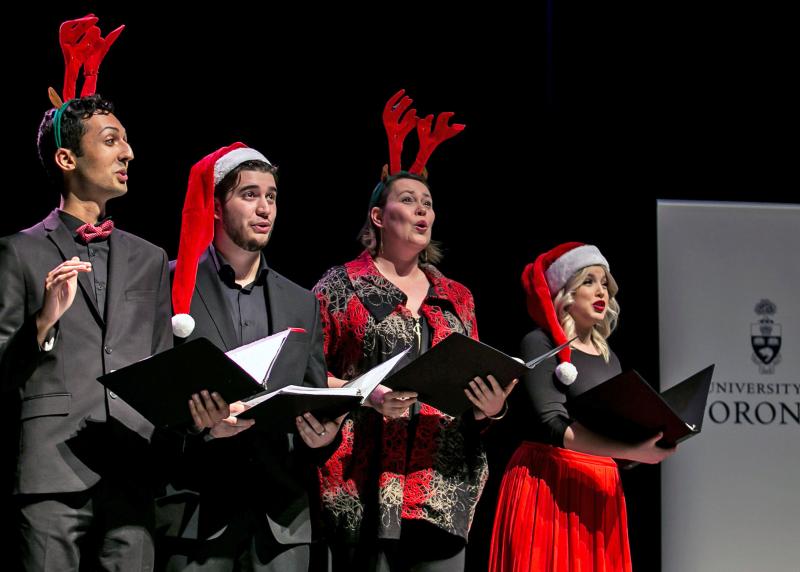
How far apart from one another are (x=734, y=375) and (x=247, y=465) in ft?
8.11

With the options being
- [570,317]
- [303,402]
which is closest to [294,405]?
[303,402]

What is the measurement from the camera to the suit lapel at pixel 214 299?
9.16ft

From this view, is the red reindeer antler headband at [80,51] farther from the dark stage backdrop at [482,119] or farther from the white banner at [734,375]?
the white banner at [734,375]

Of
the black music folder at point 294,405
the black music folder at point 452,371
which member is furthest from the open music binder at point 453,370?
the black music folder at point 294,405

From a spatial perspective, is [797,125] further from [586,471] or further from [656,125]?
[586,471]

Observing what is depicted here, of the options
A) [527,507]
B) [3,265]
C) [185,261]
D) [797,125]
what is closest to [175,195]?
[185,261]

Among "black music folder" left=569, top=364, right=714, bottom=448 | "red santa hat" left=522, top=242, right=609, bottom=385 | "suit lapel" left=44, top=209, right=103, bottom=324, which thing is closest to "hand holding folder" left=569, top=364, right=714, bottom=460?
"black music folder" left=569, top=364, right=714, bottom=448

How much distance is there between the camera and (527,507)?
341cm

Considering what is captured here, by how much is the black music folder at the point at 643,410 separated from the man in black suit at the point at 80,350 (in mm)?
1371

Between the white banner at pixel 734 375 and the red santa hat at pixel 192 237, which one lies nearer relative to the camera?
the red santa hat at pixel 192 237

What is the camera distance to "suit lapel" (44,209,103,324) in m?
2.48

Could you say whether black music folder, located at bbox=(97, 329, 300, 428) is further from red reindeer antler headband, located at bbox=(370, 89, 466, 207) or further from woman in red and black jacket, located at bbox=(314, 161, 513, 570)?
red reindeer antler headband, located at bbox=(370, 89, 466, 207)

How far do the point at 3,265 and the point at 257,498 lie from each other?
909 mm

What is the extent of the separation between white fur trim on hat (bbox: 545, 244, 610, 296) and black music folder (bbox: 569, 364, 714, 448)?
0.58 m
